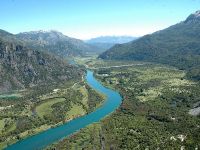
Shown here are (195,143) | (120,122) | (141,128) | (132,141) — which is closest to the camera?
(195,143)

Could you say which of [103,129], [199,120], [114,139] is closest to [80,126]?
[103,129]

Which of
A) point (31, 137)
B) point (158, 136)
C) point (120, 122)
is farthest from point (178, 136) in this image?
point (31, 137)

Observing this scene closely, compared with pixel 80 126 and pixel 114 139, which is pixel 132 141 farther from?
pixel 80 126

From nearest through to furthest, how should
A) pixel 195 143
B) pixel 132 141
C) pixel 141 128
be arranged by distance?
1. pixel 195 143
2. pixel 132 141
3. pixel 141 128

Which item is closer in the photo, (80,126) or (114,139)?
(114,139)

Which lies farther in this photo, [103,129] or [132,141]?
[103,129]

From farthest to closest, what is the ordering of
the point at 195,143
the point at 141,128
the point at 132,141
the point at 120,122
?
the point at 120,122 < the point at 141,128 < the point at 132,141 < the point at 195,143

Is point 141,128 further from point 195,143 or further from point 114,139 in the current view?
point 195,143

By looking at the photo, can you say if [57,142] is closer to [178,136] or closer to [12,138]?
[12,138]
